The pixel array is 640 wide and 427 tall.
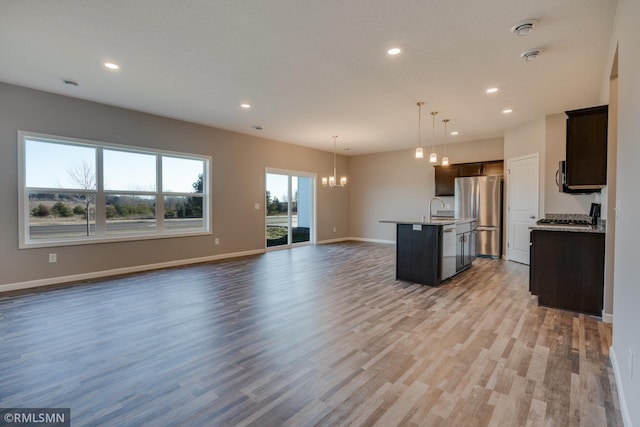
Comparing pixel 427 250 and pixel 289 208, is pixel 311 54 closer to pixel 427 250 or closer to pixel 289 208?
pixel 427 250

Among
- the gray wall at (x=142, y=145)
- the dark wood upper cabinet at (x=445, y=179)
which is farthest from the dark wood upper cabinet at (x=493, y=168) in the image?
the gray wall at (x=142, y=145)

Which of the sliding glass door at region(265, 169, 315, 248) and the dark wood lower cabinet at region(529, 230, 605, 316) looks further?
the sliding glass door at region(265, 169, 315, 248)

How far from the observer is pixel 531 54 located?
10.7ft

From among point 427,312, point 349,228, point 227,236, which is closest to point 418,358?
point 427,312

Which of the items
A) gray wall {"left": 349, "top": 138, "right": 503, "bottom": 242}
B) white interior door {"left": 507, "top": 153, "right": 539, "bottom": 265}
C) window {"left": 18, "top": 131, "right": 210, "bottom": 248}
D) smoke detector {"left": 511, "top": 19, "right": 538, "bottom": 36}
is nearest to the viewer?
smoke detector {"left": 511, "top": 19, "right": 538, "bottom": 36}

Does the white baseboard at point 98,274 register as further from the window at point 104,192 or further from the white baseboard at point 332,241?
the white baseboard at point 332,241

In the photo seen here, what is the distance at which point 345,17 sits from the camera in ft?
8.71

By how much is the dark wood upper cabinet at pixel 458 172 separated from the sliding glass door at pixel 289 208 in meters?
3.56

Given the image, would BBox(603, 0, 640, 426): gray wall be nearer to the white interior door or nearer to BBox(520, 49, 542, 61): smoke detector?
BBox(520, 49, 542, 61): smoke detector

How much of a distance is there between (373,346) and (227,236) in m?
5.08

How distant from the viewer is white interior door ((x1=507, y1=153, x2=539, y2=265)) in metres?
5.93

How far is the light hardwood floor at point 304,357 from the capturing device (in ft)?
5.82

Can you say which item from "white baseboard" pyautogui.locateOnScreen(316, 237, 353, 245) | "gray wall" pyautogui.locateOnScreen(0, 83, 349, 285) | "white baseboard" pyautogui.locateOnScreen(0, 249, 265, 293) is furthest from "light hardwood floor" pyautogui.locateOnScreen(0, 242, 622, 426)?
"white baseboard" pyautogui.locateOnScreen(316, 237, 353, 245)

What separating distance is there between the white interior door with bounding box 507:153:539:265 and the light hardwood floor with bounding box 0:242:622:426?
99.7 inches
